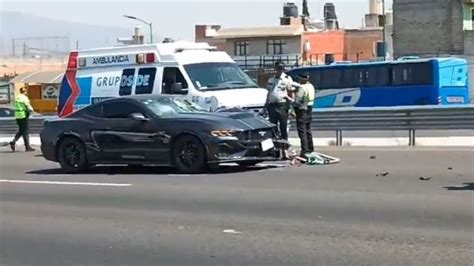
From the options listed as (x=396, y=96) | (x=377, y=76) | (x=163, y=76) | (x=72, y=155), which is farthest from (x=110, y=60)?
(x=377, y=76)

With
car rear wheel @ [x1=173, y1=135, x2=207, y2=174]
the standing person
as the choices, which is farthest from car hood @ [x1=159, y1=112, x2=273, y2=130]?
the standing person

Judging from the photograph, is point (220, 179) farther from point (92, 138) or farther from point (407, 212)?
point (407, 212)

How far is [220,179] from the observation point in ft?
48.2

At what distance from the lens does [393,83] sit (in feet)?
136

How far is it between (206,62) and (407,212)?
10.7 m

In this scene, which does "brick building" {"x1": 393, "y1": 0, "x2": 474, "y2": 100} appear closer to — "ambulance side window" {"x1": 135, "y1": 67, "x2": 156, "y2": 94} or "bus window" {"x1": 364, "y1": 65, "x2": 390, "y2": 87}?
"bus window" {"x1": 364, "y1": 65, "x2": 390, "y2": 87}

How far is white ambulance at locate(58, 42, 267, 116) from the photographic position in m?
19.8

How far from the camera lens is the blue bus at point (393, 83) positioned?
3997 centimetres

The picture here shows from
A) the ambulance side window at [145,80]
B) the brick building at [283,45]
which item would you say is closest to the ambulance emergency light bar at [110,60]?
the ambulance side window at [145,80]

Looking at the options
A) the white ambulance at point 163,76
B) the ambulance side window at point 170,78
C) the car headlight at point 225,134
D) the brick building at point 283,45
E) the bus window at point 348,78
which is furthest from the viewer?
the brick building at point 283,45

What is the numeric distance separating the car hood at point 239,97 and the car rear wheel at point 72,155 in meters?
3.36

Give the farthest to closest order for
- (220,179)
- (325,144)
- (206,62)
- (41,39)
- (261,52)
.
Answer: (41,39) < (261,52) < (325,144) < (206,62) < (220,179)

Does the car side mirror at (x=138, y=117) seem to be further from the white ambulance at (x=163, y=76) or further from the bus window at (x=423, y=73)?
the bus window at (x=423, y=73)

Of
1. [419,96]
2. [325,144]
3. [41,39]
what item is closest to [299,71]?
[419,96]
